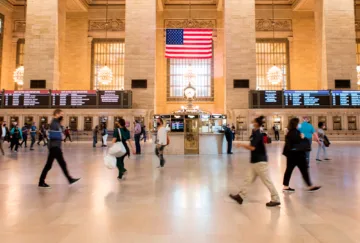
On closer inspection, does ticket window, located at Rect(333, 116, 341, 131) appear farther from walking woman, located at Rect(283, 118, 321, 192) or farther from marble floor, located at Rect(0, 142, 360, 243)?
walking woman, located at Rect(283, 118, 321, 192)

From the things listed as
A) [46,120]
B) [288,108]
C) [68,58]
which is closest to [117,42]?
[68,58]

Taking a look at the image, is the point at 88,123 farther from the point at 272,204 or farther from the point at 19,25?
the point at 272,204

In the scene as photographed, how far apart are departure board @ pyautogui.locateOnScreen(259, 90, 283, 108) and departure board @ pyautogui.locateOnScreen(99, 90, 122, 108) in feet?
30.2

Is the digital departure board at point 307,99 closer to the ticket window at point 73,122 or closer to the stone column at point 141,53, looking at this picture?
the stone column at point 141,53

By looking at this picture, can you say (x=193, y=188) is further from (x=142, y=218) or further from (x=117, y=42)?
(x=117, y=42)

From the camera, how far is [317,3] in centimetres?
1950

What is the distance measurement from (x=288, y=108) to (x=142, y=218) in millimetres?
16147

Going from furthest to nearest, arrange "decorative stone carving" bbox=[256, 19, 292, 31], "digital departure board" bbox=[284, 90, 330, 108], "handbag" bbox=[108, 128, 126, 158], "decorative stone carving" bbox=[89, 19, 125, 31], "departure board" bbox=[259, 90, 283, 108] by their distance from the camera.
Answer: "decorative stone carving" bbox=[89, 19, 125, 31]
"decorative stone carving" bbox=[256, 19, 292, 31]
"departure board" bbox=[259, 90, 283, 108]
"digital departure board" bbox=[284, 90, 330, 108]
"handbag" bbox=[108, 128, 126, 158]

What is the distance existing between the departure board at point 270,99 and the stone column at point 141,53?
7.19 meters

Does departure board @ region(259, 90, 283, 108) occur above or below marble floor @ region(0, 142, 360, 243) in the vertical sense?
above

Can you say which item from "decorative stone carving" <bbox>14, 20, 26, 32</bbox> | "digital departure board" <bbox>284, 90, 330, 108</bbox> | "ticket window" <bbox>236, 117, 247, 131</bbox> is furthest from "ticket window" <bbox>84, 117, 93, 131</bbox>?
"decorative stone carving" <bbox>14, 20, 26, 32</bbox>

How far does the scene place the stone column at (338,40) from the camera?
18219 mm

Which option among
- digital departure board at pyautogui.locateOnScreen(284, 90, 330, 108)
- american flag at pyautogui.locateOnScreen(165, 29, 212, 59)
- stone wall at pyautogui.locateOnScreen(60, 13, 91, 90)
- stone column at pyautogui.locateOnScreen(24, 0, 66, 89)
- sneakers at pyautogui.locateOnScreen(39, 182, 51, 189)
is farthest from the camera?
stone wall at pyautogui.locateOnScreen(60, 13, 91, 90)

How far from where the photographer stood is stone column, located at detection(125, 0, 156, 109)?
60.1 feet
